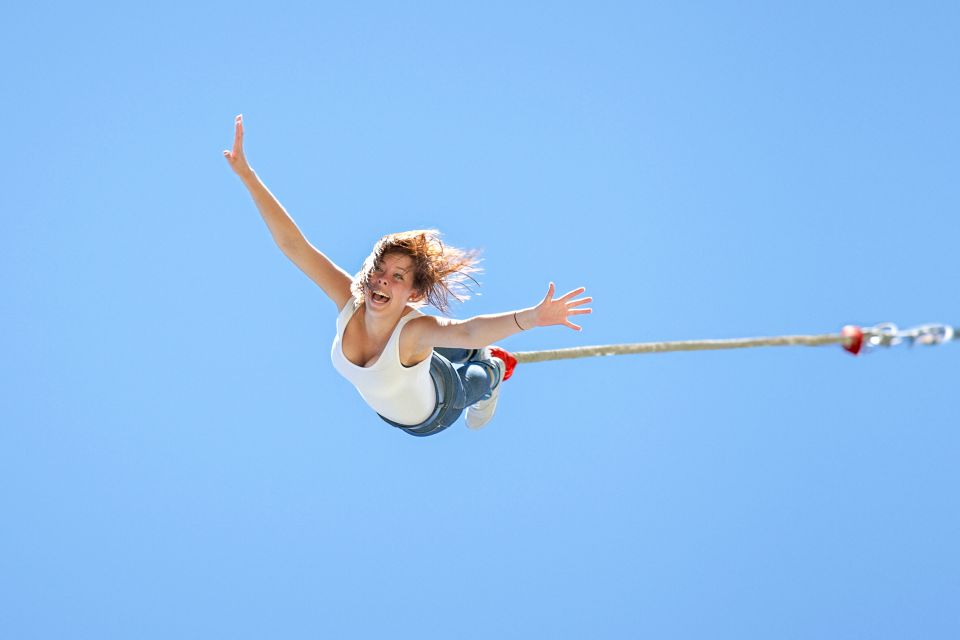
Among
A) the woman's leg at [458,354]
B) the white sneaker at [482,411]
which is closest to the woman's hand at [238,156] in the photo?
the woman's leg at [458,354]

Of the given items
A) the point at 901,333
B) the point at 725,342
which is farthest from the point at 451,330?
the point at 901,333

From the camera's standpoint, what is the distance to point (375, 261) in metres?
8.07

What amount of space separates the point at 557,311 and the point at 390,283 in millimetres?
1312

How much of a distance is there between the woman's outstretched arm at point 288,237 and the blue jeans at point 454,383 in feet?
2.73

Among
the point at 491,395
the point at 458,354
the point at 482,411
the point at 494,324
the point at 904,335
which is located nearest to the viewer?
the point at 904,335

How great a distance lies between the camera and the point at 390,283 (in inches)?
316

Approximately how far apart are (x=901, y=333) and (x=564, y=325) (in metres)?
1.84

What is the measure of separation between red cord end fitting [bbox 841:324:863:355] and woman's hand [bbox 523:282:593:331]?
141cm

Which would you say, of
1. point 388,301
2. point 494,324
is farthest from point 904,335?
point 388,301

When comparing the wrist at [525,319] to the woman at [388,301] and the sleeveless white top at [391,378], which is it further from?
the sleeveless white top at [391,378]

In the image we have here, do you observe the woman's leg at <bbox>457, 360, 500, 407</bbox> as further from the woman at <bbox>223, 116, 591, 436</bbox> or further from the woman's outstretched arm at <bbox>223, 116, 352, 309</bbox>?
the woman's outstretched arm at <bbox>223, 116, 352, 309</bbox>

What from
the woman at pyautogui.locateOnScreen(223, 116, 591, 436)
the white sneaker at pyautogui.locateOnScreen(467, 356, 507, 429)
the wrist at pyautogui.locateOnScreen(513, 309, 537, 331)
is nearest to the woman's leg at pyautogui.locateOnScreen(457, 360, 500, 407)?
the woman at pyautogui.locateOnScreen(223, 116, 591, 436)

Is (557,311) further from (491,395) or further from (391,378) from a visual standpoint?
(491,395)

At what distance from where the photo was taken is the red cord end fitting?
663 centimetres
